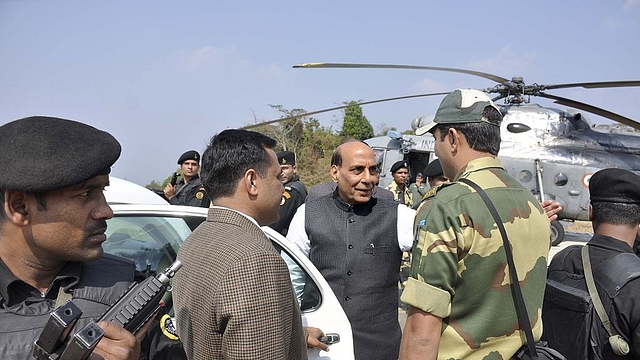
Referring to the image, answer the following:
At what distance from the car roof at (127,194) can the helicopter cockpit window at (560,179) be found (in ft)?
27.2

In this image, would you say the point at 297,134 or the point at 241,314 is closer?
the point at 241,314

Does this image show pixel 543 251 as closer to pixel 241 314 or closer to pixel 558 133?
pixel 241 314

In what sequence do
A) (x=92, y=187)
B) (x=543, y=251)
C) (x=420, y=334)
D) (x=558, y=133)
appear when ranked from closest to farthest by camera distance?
(x=92, y=187) → (x=420, y=334) → (x=543, y=251) → (x=558, y=133)

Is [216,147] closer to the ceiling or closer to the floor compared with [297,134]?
closer to the ceiling

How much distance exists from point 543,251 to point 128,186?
8.78ft

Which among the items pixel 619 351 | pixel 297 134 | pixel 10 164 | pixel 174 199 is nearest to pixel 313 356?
pixel 619 351

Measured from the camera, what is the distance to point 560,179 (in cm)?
937

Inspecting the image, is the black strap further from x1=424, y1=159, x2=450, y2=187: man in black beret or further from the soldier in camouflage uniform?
x1=424, y1=159, x2=450, y2=187: man in black beret

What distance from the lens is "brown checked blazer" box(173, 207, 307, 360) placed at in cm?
133

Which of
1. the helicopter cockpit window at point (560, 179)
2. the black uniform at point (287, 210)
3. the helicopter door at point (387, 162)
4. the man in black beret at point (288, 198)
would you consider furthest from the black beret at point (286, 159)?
the helicopter cockpit window at point (560, 179)

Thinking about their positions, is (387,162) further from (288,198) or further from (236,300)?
(236,300)

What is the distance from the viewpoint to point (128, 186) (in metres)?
3.34

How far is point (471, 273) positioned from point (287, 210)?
378cm

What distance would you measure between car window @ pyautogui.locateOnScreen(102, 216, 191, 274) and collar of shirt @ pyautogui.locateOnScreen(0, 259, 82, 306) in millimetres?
1469
